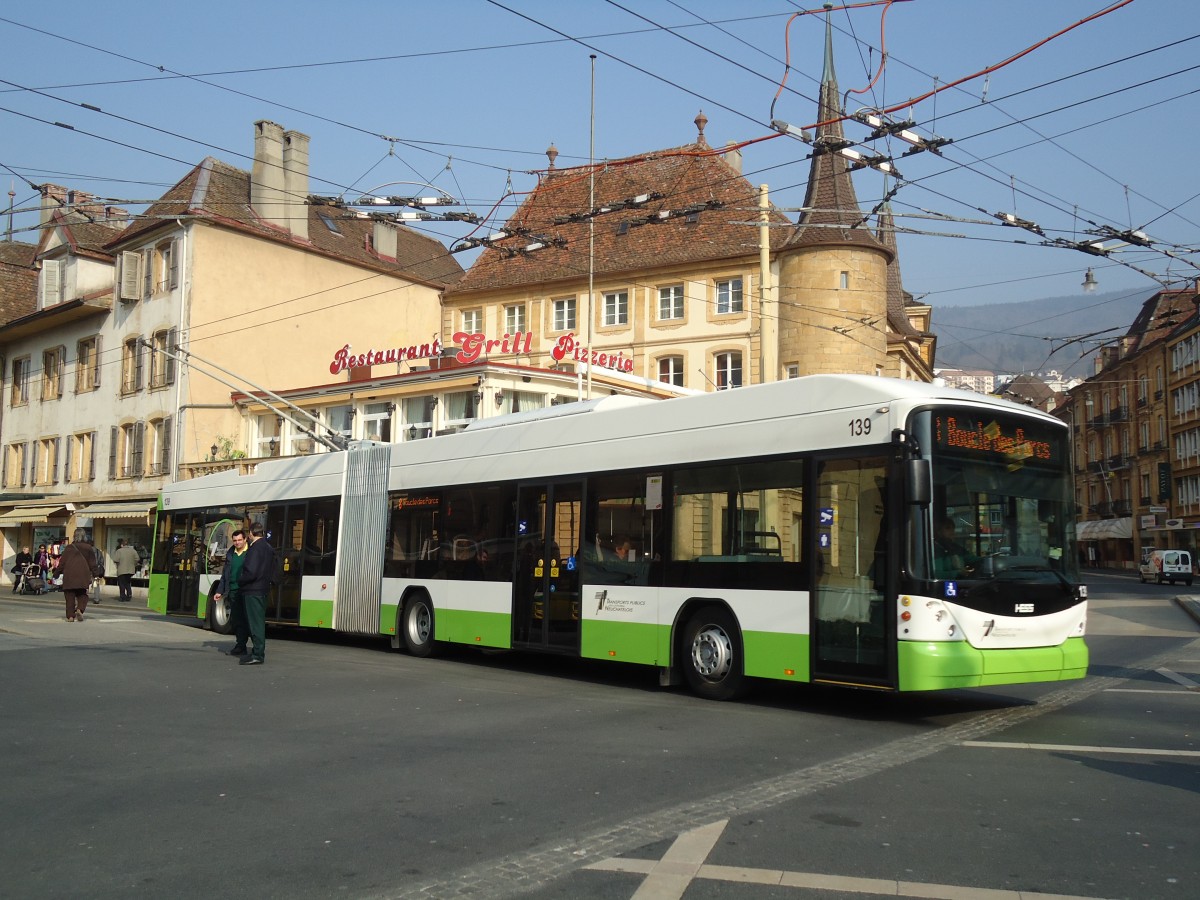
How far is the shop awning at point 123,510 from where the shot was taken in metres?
41.8

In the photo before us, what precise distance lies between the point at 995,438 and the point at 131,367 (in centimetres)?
4138

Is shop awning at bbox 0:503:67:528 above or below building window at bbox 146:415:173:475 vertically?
below

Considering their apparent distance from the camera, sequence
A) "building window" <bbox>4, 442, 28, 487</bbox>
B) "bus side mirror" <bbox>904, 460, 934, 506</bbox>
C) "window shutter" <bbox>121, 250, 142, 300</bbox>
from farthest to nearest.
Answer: "building window" <bbox>4, 442, 28, 487</bbox>, "window shutter" <bbox>121, 250, 142, 300</bbox>, "bus side mirror" <bbox>904, 460, 934, 506</bbox>

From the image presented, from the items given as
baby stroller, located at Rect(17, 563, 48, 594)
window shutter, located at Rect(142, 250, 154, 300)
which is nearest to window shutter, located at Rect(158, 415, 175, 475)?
window shutter, located at Rect(142, 250, 154, 300)

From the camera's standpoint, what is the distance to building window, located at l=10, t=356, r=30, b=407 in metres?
52.7

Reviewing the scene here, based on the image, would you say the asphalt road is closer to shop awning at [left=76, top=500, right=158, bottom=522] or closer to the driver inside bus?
the driver inside bus

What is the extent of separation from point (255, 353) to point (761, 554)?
35601 mm

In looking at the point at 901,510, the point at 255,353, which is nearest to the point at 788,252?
the point at 255,353

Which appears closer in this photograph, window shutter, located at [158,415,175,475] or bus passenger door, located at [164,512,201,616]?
bus passenger door, located at [164,512,201,616]

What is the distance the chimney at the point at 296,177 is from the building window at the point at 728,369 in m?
16.4

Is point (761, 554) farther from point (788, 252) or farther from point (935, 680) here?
point (788, 252)

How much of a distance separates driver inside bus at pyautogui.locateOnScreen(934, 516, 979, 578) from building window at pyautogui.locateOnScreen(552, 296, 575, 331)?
37269 mm

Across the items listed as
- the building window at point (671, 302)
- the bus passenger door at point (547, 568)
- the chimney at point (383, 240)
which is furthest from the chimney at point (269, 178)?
the bus passenger door at point (547, 568)

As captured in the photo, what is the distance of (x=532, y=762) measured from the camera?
26.5 ft
